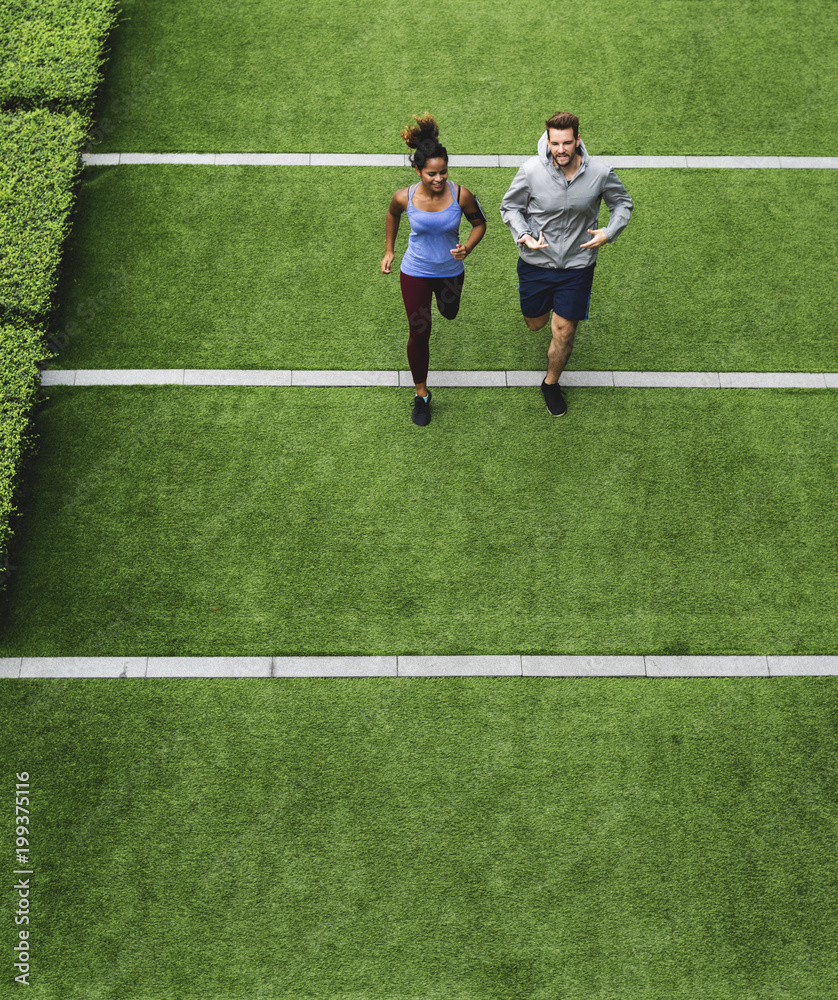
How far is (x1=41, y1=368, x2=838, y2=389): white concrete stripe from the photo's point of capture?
6.23 m

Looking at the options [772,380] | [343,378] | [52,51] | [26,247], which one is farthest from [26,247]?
[772,380]

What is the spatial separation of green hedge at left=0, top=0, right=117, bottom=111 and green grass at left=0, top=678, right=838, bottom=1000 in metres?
5.22

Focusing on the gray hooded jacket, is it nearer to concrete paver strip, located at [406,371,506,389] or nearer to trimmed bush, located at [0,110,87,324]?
concrete paver strip, located at [406,371,506,389]

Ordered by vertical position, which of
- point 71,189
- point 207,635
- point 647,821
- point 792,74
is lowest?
point 647,821

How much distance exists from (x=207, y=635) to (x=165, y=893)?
1.49 meters

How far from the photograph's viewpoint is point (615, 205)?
17.1 ft

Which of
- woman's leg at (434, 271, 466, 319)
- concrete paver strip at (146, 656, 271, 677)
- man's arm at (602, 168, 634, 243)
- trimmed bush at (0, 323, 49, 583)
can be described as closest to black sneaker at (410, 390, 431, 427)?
woman's leg at (434, 271, 466, 319)

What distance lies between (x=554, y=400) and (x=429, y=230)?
64.9 inches

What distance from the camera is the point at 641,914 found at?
4578 millimetres

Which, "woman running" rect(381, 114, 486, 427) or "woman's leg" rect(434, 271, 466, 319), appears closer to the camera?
"woman running" rect(381, 114, 486, 427)

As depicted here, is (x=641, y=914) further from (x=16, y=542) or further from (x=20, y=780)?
(x=16, y=542)

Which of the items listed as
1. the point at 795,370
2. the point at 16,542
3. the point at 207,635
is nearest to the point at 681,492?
the point at 795,370

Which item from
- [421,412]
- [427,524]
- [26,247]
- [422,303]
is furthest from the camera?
[26,247]

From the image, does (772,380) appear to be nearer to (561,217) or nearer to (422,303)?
(561,217)
